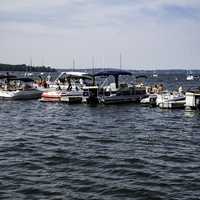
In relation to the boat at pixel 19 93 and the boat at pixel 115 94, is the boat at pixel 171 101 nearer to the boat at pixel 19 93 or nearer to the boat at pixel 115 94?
the boat at pixel 115 94

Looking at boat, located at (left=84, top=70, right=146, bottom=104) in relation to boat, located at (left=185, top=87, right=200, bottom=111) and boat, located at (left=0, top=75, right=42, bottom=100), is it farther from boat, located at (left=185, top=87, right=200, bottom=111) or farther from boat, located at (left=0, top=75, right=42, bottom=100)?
boat, located at (left=0, top=75, right=42, bottom=100)

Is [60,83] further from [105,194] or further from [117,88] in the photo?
[105,194]

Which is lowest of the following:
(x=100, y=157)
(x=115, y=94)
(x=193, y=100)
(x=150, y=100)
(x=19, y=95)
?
(x=100, y=157)

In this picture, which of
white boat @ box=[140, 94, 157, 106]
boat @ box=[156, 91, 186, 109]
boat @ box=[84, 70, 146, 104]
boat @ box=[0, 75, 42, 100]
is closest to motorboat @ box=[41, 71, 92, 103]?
boat @ box=[84, 70, 146, 104]

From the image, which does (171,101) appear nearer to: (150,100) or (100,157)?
(150,100)

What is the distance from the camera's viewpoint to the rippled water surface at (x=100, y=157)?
69.3ft

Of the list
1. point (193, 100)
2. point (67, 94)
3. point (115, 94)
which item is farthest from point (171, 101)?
point (67, 94)

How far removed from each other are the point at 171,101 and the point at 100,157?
3219 cm

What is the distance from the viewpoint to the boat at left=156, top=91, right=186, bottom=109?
192 ft

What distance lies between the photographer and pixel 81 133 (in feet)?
127

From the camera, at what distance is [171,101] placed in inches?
2318

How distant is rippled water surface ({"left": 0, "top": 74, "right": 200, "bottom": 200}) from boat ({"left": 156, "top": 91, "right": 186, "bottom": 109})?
724 cm

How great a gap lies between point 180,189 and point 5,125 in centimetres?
2597

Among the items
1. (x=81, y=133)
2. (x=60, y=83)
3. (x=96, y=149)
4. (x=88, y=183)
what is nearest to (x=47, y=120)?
(x=81, y=133)
